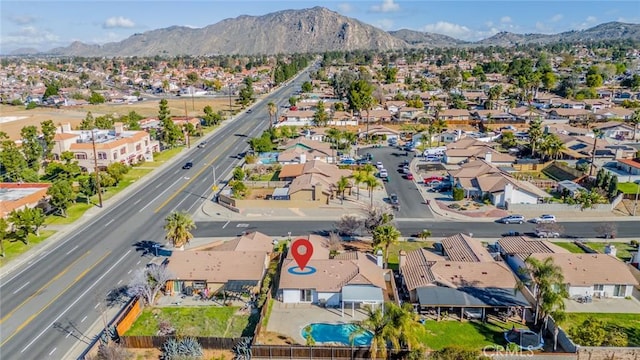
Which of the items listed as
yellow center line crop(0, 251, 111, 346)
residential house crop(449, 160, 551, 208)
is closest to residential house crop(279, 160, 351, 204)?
residential house crop(449, 160, 551, 208)

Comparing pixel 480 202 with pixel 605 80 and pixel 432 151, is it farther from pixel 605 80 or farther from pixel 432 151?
pixel 605 80

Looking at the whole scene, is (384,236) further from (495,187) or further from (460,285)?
(495,187)

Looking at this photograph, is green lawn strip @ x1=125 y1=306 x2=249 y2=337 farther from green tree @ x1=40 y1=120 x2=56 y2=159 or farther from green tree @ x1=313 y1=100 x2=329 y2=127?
green tree @ x1=313 y1=100 x2=329 y2=127

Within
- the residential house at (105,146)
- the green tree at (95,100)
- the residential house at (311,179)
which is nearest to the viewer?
the residential house at (311,179)

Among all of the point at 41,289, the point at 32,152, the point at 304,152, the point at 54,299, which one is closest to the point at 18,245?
the point at 41,289

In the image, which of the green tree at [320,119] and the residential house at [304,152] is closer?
the residential house at [304,152]

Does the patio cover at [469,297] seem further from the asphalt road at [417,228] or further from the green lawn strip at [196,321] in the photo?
the asphalt road at [417,228]

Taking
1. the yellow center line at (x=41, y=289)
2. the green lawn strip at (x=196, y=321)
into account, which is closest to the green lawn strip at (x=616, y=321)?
the green lawn strip at (x=196, y=321)
